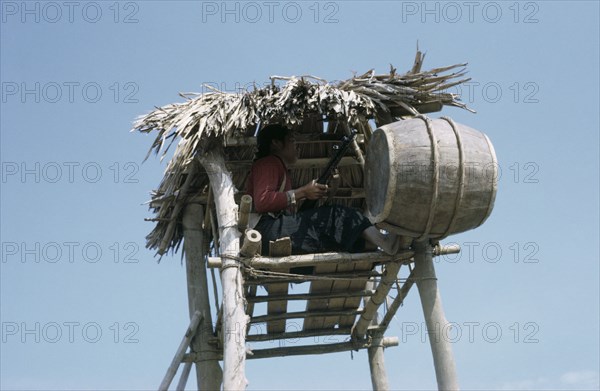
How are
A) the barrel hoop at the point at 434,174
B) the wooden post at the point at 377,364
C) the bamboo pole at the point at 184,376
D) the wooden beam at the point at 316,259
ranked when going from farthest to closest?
the wooden post at the point at 377,364, the bamboo pole at the point at 184,376, the wooden beam at the point at 316,259, the barrel hoop at the point at 434,174

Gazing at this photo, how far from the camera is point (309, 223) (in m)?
7.28

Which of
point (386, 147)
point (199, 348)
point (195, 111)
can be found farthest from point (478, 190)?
point (199, 348)

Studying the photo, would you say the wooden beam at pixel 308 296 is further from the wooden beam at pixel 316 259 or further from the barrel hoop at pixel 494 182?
the barrel hoop at pixel 494 182

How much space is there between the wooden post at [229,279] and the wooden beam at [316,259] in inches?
4.6

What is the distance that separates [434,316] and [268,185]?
5.34ft

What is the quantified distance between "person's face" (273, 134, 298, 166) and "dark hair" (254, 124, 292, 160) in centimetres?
4

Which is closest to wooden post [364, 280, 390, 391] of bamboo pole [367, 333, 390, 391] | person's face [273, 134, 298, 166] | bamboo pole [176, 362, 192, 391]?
bamboo pole [367, 333, 390, 391]

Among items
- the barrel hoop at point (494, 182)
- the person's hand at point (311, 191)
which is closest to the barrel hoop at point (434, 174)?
the barrel hoop at point (494, 182)

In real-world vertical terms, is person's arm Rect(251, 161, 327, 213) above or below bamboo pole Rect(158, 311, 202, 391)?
above

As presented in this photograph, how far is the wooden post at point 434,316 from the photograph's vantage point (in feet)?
22.1

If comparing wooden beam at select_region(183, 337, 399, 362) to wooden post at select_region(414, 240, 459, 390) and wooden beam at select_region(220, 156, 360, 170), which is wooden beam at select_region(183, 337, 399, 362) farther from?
wooden post at select_region(414, 240, 459, 390)

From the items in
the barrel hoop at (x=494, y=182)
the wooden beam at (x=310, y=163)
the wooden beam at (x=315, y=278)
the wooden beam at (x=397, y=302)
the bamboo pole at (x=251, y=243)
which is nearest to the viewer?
the barrel hoop at (x=494, y=182)

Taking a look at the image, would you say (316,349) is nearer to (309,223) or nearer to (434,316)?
(309,223)

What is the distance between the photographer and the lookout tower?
6547 millimetres
